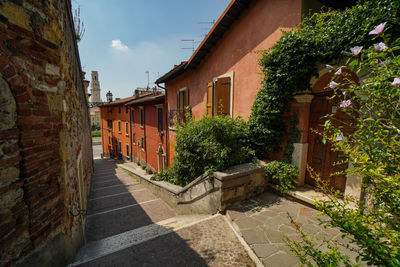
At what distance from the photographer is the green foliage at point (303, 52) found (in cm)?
286

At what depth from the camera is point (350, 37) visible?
3.11 meters

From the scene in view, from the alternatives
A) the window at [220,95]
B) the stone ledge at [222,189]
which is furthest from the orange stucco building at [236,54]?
the stone ledge at [222,189]

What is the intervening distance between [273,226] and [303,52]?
377cm

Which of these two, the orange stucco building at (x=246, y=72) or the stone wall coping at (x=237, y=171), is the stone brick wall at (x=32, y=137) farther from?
the orange stucco building at (x=246, y=72)

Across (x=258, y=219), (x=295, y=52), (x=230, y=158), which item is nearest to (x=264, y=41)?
(x=295, y=52)

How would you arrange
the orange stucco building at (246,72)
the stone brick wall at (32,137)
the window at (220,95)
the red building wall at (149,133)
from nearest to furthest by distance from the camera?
the stone brick wall at (32,137) < the orange stucco building at (246,72) < the window at (220,95) < the red building wall at (149,133)

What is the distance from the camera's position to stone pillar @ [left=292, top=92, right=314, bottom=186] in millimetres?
4258

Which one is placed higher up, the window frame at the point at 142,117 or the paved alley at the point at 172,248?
the window frame at the point at 142,117

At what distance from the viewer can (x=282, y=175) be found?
13.6 feet

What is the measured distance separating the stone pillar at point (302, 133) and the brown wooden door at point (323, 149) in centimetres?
13

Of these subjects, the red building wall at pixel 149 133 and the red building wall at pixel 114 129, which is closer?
the red building wall at pixel 149 133

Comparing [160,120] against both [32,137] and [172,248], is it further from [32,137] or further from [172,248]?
[32,137]

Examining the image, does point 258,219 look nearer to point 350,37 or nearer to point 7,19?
point 350,37

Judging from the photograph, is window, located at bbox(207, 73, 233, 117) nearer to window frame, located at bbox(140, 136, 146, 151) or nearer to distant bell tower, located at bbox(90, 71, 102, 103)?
window frame, located at bbox(140, 136, 146, 151)
